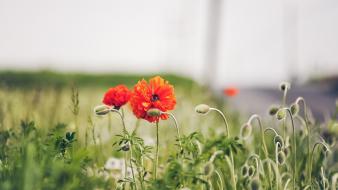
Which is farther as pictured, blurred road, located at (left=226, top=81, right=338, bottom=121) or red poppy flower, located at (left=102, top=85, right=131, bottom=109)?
blurred road, located at (left=226, top=81, right=338, bottom=121)

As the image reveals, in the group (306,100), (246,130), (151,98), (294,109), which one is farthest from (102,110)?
(306,100)

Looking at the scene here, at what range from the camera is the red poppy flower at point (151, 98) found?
2416 millimetres

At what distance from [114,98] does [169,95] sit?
0.30m

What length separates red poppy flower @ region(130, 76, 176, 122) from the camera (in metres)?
2.42

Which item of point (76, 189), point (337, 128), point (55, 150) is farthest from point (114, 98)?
point (337, 128)

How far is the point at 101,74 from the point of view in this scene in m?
39.7

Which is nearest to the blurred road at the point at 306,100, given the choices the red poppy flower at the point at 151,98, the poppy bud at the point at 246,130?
the red poppy flower at the point at 151,98

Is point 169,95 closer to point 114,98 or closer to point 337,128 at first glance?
point 114,98

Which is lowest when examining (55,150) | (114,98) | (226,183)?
(226,183)

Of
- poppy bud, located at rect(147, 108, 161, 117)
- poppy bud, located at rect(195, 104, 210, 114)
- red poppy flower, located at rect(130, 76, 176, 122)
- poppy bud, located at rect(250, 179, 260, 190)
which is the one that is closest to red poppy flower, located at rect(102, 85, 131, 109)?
red poppy flower, located at rect(130, 76, 176, 122)

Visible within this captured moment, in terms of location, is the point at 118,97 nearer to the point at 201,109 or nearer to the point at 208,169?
the point at 201,109

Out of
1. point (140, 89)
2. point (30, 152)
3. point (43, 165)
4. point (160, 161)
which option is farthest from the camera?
point (160, 161)

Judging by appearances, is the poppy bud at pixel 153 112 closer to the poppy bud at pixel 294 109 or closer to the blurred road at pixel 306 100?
the poppy bud at pixel 294 109

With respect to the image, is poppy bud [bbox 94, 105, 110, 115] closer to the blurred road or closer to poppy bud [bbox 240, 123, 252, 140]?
poppy bud [bbox 240, 123, 252, 140]
